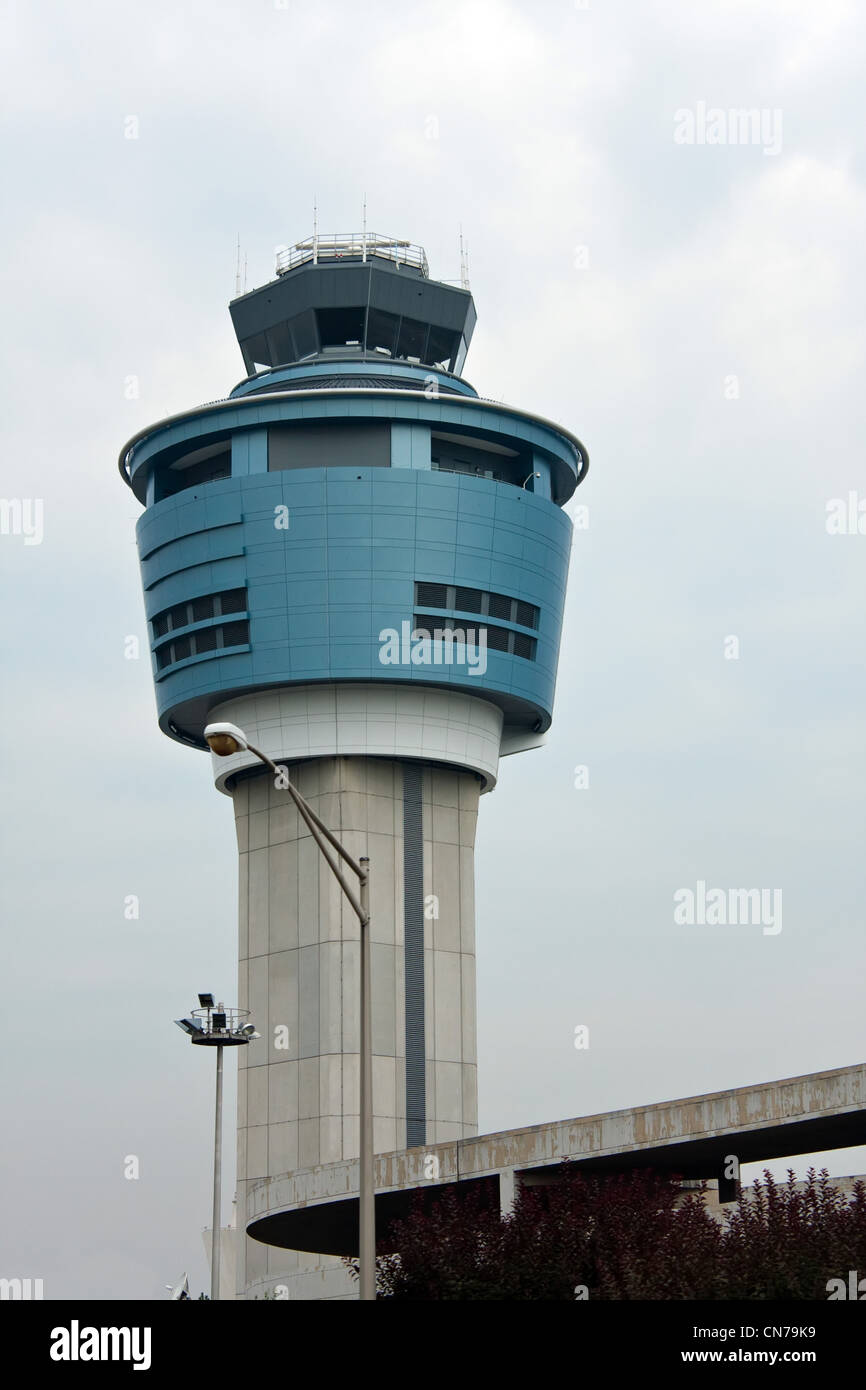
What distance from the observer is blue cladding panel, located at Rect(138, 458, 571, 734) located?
68188mm

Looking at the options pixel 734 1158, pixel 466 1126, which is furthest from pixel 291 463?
pixel 734 1158

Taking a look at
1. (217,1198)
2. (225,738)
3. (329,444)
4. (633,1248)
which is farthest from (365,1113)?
(329,444)

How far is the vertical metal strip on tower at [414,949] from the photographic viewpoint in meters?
68.1

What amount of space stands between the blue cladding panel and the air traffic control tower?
0.27 ft

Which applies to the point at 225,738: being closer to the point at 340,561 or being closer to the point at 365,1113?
the point at 365,1113

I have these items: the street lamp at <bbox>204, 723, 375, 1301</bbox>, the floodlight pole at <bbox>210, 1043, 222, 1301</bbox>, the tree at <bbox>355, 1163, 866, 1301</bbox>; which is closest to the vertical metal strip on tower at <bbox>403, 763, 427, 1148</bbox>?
the floodlight pole at <bbox>210, 1043, 222, 1301</bbox>

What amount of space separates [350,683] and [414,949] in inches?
408

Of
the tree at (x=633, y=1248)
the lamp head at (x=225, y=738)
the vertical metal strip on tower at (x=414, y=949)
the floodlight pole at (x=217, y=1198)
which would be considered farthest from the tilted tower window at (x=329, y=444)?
the lamp head at (x=225, y=738)

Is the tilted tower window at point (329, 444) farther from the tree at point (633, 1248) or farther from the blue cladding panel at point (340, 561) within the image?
the tree at point (633, 1248)

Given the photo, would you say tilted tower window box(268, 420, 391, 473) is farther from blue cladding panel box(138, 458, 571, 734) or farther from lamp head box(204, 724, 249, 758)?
lamp head box(204, 724, 249, 758)

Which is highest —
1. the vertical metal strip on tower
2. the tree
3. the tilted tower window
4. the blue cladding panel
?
the tilted tower window

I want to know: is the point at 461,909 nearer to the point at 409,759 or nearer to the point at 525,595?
the point at 409,759

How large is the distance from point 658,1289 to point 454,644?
44.3m

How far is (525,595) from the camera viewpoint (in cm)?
7094
